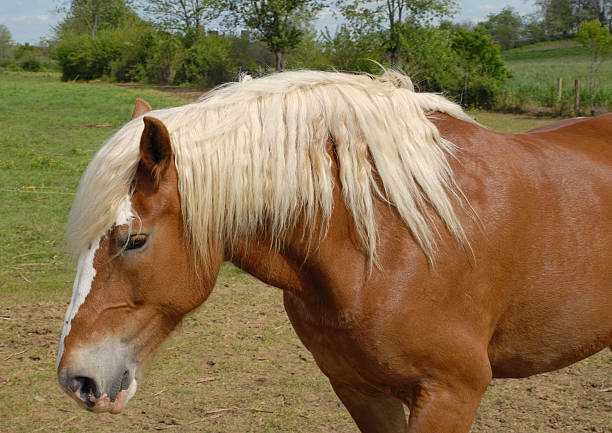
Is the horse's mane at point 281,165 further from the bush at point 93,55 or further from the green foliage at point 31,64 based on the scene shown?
the green foliage at point 31,64

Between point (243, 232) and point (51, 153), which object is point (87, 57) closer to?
point (51, 153)

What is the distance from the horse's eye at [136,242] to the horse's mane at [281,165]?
75 mm

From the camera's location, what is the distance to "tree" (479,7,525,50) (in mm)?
66062

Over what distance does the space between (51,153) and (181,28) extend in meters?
30.0

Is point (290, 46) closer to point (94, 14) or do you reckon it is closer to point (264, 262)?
point (264, 262)

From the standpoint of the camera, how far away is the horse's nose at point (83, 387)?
1.70 metres

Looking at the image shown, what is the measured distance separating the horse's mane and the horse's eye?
0.24 feet

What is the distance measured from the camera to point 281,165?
177 cm

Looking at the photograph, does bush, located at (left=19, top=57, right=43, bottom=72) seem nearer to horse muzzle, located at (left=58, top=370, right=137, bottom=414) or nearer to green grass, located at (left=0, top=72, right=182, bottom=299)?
green grass, located at (left=0, top=72, right=182, bottom=299)

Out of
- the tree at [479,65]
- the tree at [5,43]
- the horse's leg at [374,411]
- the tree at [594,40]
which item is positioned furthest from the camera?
the tree at [5,43]

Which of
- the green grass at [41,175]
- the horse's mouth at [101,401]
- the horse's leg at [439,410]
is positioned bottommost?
the green grass at [41,175]

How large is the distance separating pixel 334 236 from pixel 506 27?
73.6 meters

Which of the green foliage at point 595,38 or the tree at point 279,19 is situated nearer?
the green foliage at point 595,38

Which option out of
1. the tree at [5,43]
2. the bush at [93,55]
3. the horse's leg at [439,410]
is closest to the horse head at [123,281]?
the horse's leg at [439,410]
